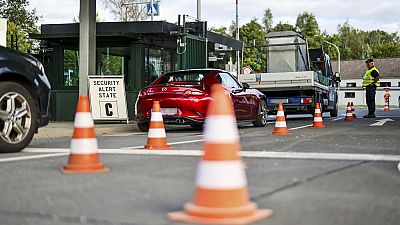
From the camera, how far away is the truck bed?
19359mm

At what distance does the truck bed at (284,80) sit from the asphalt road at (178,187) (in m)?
11.6

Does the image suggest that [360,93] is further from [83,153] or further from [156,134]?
[83,153]

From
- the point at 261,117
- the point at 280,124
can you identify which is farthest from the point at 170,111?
the point at 261,117

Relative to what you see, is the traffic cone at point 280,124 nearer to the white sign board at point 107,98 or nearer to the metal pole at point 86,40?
the white sign board at point 107,98

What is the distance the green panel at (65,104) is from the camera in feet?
62.4

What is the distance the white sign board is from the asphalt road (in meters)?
7.97

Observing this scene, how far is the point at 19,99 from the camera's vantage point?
312 inches

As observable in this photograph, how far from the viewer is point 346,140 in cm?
998

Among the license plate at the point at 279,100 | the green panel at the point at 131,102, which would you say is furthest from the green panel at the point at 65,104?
the license plate at the point at 279,100

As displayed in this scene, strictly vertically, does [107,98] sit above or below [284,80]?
below

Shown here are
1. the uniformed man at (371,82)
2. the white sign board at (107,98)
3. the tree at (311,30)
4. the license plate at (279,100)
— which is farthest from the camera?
the tree at (311,30)

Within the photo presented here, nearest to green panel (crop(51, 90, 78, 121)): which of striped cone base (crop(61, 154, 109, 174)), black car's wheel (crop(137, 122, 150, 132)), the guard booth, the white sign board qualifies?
the guard booth

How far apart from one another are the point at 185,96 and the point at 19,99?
5.21 m

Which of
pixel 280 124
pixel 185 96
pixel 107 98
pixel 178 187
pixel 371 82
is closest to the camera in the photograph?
pixel 178 187
